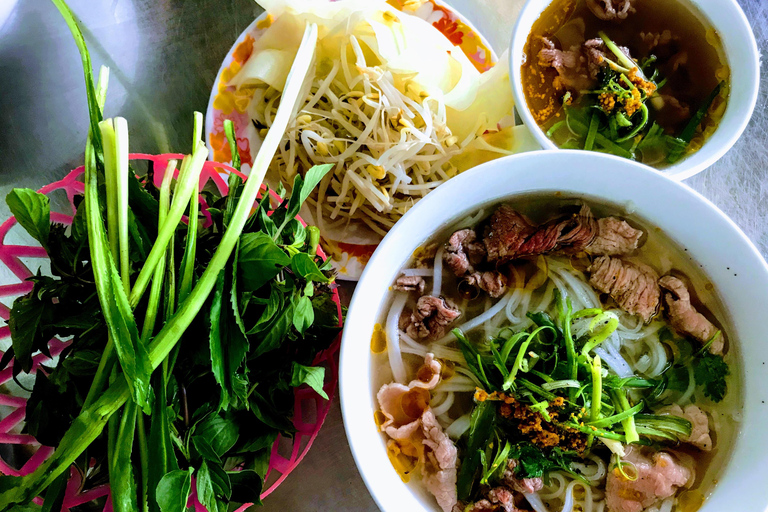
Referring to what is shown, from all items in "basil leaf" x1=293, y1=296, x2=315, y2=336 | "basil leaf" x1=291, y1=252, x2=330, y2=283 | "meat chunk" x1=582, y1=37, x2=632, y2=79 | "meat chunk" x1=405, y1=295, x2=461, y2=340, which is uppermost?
"meat chunk" x1=582, y1=37, x2=632, y2=79

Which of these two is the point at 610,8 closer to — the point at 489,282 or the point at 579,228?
the point at 579,228

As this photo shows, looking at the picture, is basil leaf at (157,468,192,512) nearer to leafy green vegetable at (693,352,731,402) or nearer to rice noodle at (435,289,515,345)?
rice noodle at (435,289,515,345)

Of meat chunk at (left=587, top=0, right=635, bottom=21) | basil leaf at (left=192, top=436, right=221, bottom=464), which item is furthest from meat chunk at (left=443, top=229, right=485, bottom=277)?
meat chunk at (left=587, top=0, right=635, bottom=21)

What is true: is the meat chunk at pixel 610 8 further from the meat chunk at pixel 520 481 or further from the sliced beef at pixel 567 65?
the meat chunk at pixel 520 481

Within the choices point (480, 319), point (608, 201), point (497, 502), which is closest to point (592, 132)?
point (608, 201)

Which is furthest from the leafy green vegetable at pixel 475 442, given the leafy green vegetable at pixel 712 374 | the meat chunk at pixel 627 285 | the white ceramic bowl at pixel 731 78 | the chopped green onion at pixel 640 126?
the chopped green onion at pixel 640 126

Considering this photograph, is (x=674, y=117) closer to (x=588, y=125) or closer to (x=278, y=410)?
(x=588, y=125)

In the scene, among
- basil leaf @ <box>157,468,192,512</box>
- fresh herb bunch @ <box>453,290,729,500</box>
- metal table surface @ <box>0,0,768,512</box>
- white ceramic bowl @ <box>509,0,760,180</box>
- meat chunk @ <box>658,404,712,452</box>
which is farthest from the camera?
metal table surface @ <box>0,0,768,512</box>
